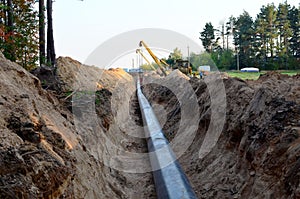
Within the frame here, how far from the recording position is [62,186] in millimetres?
4809

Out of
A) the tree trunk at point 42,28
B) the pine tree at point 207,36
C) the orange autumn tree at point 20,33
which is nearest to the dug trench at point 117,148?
the orange autumn tree at point 20,33

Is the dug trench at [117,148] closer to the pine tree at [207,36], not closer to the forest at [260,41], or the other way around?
the forest at [260,41]

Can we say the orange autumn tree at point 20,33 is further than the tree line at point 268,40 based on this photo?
No

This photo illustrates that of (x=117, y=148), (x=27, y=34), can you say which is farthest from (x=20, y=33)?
(x=117, y=148)

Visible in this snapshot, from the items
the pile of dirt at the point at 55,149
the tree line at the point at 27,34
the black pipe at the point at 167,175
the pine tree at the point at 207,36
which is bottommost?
the black pipe at the point at 167,175

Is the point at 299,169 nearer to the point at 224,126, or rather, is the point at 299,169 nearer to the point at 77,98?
the point at 224,126

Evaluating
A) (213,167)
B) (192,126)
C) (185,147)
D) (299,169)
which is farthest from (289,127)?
(192,126)

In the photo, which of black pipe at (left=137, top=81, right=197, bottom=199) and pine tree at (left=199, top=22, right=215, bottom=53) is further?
pine tree at (left=199, top=22, right=215, bottom=53)

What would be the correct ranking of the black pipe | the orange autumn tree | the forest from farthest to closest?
the forest < the orange autumn tree < the black pipe

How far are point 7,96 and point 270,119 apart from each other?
5.06 metres

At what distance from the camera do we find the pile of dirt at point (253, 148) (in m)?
5.60

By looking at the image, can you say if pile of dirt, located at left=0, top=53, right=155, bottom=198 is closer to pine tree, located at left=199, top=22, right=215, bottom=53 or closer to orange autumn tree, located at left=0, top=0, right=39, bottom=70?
orange autumn tree, located at left=0, top=0, right=39, bottom=70

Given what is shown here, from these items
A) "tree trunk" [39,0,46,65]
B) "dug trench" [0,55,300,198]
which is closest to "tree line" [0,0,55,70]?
"tree trunk" [39,0,46,65]

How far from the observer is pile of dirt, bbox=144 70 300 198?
560 cm
